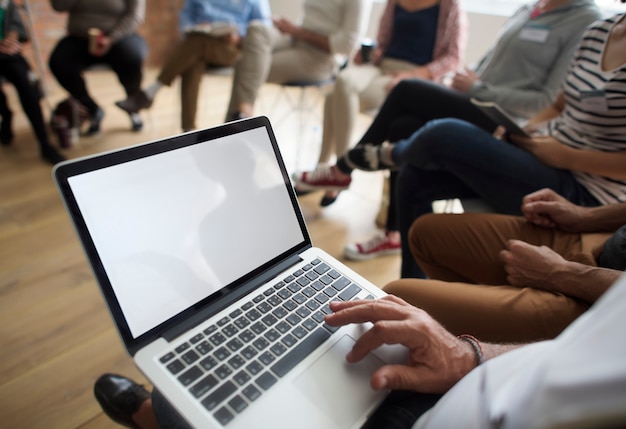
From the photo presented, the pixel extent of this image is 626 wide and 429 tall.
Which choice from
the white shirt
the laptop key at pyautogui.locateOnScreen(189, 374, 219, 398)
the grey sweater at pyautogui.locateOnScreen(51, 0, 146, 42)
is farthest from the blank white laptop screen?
the grey sweater at pyautogui.locateOnScreen(51, 0, 146, 42)

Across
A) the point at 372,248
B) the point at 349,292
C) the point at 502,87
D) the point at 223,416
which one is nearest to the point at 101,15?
the point at 372,248

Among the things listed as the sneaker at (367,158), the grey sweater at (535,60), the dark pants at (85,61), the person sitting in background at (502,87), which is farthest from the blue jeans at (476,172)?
the dark pants at (85,61)

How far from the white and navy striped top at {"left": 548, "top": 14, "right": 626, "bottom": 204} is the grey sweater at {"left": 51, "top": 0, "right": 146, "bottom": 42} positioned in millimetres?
2299

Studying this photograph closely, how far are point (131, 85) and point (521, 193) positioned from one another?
2278 millimetres

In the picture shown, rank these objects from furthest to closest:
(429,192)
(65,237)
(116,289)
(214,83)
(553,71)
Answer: (214,83), (65,237), (553,71), (429,192), (116,289)

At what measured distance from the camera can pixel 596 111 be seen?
993 millimetres

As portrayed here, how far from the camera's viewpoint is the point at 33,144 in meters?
2.23

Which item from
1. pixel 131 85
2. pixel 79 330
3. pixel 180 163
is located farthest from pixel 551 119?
pixel 131 85

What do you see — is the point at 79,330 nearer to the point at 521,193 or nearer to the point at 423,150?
the point at 423,150

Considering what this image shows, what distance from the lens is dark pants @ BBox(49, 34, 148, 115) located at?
2195 mm

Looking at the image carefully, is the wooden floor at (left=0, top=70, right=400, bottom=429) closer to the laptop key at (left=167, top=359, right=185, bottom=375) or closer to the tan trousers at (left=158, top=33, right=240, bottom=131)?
the tan trousers at (left=158, top=33, right=240, bottom=131)

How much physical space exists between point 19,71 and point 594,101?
8.46 ft

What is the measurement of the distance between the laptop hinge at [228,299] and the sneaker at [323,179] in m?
0.90

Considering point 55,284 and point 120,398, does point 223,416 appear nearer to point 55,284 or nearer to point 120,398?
point 120,398
